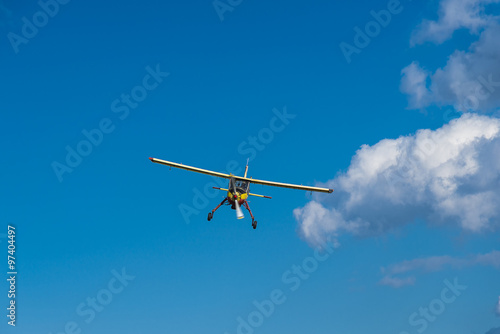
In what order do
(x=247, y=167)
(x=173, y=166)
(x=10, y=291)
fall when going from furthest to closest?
(x=247, y=167), (x=173, y=166), (x=10, y=291)

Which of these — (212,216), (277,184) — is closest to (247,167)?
(277,184)

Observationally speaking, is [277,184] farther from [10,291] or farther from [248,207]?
[10,291]

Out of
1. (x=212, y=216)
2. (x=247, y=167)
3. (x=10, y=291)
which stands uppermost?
(x=247, y=167)

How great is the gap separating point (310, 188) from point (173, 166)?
55.8 ft

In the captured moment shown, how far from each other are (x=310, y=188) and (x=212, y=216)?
42.8 ft

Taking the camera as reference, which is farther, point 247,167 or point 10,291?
point 247,167

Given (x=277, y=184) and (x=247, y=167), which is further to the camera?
(x=247, y=167)

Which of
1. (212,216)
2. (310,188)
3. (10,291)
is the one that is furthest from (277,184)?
(10,291)

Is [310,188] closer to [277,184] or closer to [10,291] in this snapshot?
[277,184]

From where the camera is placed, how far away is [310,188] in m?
64.3

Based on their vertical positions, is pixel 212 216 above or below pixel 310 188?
below

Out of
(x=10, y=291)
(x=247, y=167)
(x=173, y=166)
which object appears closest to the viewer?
(x=10, y=291)

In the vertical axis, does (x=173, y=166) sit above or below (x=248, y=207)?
above

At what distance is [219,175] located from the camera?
60.6 metres
